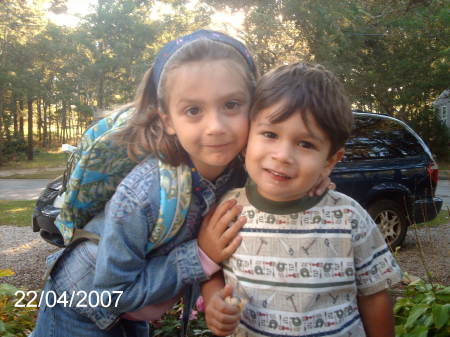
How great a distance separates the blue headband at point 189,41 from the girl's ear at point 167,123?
11cm

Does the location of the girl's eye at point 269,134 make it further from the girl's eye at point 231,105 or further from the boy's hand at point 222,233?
the boy's hand at point 222,233

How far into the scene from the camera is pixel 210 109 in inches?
56.2

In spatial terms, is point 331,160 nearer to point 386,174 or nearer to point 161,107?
point 161,107

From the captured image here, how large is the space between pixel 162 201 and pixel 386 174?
16.4 feet

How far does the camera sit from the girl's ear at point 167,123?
155cm

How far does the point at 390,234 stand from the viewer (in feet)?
19.7

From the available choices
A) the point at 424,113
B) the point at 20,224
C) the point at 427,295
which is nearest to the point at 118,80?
the point at 424,113

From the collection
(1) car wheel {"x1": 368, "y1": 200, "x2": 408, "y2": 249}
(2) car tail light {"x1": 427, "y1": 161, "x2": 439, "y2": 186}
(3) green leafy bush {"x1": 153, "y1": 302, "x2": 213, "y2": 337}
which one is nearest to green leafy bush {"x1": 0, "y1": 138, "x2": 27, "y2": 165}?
(1) car wheel {"x1": 368, "y1": 200, "x2": 408, "y2": 249}

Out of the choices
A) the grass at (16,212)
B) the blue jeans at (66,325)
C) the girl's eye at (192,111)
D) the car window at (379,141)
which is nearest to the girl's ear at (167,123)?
the girl's eye at (192,111)

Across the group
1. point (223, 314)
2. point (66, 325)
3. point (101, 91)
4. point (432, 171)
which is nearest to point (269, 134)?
point (223, 314)

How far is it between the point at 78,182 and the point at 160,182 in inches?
12.7

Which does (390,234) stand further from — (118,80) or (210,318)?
(118,80)

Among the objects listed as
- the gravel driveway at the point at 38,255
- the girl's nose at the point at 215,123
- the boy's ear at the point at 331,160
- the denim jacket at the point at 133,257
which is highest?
the girl's nose at the point at 215,123

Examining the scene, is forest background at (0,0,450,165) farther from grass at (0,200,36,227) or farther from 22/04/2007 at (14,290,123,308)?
22/04/2007 at (14,290,123,308)
